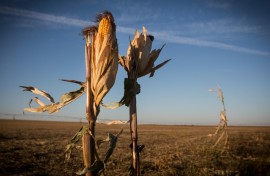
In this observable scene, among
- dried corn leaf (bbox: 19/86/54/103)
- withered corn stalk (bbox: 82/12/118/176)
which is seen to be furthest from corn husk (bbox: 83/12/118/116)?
dried corn leaf (bbox: 19/86/54/103)

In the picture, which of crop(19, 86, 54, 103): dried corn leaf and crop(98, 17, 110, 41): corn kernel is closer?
crop(98, 17, 110, 41): corn kernel

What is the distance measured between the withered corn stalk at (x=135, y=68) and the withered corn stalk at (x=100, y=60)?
20 cm

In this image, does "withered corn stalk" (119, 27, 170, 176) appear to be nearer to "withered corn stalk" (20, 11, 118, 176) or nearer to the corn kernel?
"withered corn stalk" (20, 11, 118, 176)

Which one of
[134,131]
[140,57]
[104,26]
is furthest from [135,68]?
[134,131]

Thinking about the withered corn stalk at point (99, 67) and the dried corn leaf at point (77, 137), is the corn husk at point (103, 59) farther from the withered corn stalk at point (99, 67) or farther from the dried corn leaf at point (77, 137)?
the dried corn leaf at point (77, 137)

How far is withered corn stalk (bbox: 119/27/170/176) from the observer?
2152mm

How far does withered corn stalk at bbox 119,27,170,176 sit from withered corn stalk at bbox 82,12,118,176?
0.66 ft

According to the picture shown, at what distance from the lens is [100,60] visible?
2109 millimetres

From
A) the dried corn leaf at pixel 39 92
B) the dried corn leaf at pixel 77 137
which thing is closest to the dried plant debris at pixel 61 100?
the dried corn leaf at pixel 39 92

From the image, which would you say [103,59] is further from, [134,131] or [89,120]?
[134,131]

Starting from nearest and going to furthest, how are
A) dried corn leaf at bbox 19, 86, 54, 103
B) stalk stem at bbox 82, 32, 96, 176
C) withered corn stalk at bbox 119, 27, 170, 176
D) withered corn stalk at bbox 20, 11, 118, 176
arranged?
stalk stem at bbox 82, 32, 96, 176 → withered corn stalk at bbox 20, 11, 118, 176 → withered corn stalk at bbox 119, 27, 170, 176 → dried corn leaf at bbox 19, 86, 54, 103

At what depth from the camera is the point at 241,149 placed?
35.9 ft

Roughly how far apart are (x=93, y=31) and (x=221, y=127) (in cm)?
484

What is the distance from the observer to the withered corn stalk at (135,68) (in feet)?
7.06
